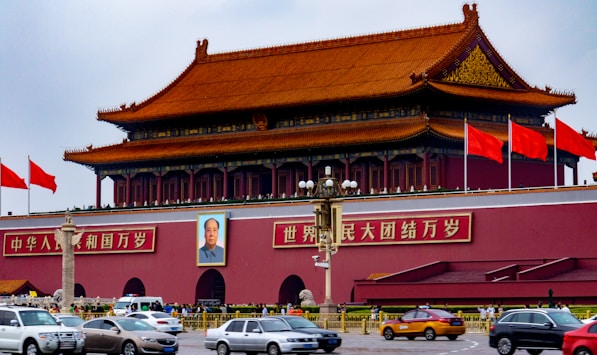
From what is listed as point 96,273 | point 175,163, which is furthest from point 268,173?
point 96,273

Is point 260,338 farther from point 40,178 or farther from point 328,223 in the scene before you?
point 40,178

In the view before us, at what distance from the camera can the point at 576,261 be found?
56.6 metres

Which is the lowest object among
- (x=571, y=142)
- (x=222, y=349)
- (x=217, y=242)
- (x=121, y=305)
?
(x=222, y=349)

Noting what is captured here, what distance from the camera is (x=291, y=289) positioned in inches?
2657

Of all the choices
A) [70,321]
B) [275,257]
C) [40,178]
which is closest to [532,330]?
[70,321]

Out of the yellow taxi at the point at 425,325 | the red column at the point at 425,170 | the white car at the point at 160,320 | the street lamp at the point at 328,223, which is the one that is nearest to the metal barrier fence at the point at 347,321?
the street lamp at the point at 328,223

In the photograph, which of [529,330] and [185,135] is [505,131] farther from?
[529,330]

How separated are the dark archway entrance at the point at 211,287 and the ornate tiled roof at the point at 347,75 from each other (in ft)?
31.6

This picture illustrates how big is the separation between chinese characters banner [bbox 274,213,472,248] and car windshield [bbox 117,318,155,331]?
24224 millimetres

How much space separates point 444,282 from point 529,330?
824 inches

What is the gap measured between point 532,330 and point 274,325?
22.9 ft

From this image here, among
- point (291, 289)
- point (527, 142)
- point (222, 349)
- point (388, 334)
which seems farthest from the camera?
point (291, 289)

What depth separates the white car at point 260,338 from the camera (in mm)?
36594

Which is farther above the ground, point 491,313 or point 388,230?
Result: point 388,230
